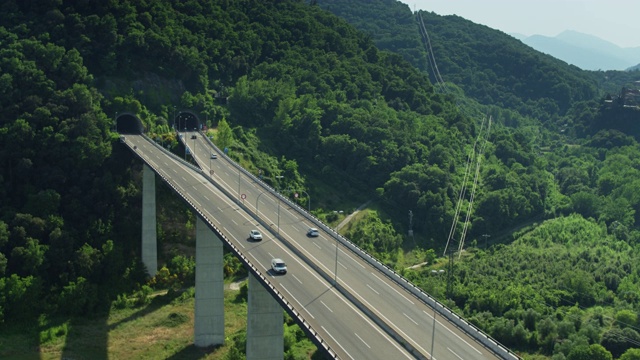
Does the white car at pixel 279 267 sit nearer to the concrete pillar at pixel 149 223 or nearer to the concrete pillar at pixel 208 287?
the concrete pillar at pixel 208 287

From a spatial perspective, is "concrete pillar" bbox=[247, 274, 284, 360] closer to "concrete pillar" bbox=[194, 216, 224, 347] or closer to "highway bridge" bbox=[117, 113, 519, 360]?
"highway bridge" bbox=[117, 113, 519, 360]

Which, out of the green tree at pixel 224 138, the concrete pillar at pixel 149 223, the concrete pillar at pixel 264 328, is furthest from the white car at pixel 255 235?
the green tree at pixel 224 138

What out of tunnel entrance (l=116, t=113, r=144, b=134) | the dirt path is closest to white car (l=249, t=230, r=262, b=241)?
the dirt path

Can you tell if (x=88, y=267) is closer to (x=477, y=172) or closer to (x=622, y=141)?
(x=477, y=172)

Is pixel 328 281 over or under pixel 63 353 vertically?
over

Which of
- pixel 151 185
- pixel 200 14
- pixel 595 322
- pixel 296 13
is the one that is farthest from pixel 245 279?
pixel 296 13

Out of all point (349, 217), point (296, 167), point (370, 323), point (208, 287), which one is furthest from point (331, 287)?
point (296, 167)
